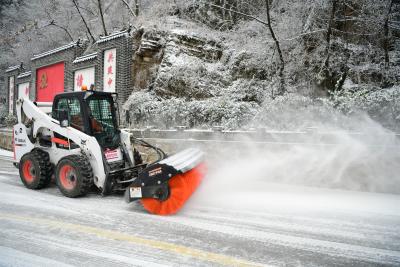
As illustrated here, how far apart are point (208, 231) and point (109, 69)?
1280 centimetres

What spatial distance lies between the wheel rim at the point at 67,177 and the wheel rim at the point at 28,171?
36.3 inches

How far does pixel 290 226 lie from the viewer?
4.34 metres

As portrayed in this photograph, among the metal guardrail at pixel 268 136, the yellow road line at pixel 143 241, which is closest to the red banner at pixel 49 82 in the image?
the metal guardrail at pixel 268 136

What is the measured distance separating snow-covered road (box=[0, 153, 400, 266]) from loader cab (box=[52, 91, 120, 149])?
1.23m

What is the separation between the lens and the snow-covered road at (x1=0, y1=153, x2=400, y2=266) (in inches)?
130

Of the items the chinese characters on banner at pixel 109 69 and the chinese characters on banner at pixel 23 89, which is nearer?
the chinese characters on banner at pixel 109 69

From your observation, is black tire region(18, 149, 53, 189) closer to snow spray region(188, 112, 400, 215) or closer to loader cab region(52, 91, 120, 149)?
loader cab region(52, 91, 120, 149)

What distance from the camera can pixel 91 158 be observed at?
580 centimetres

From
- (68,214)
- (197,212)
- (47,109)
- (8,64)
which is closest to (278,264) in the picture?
(197,212)

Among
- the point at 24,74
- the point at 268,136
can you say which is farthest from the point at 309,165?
the point at 24,74

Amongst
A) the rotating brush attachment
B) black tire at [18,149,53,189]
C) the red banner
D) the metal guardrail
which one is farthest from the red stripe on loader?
the red banner

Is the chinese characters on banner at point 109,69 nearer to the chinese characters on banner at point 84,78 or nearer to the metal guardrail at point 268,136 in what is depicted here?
the chinese characters on banner at point 84,78

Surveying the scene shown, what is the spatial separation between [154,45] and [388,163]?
10.8m

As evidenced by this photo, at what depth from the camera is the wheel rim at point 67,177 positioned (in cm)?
575
